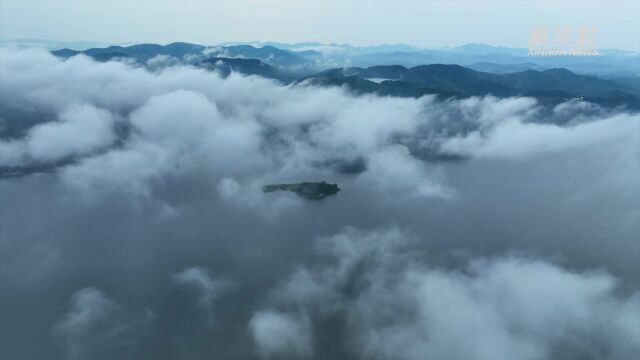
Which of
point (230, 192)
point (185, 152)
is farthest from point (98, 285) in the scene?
point (185, 152)

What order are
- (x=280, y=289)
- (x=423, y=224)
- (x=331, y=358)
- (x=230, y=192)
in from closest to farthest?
(x=331, y=358)
(x=280, y=289)
(x=423, y=224)
(x=230, y=192)

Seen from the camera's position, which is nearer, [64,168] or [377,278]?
[377,278]

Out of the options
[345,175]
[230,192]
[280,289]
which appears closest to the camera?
[280,289]

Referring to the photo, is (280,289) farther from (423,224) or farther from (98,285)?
(423,224)

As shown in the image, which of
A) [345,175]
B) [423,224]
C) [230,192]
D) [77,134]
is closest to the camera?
[423,224]

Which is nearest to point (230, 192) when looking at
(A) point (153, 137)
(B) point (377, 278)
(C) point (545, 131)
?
(B) point (377, 278)

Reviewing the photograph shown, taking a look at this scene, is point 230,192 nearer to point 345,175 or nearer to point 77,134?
point 345,175
